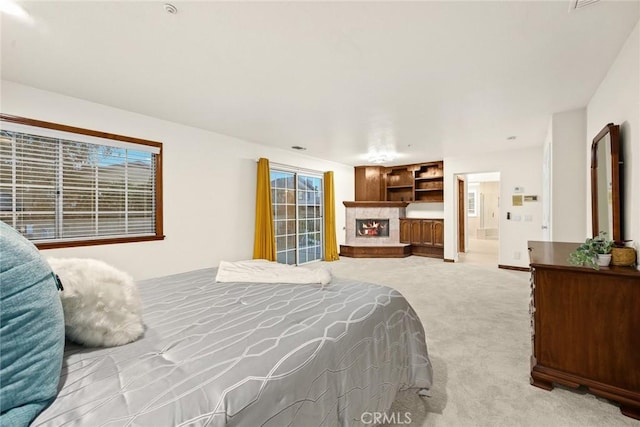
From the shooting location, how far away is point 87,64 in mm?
2332

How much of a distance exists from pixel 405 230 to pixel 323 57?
5956 millimetres

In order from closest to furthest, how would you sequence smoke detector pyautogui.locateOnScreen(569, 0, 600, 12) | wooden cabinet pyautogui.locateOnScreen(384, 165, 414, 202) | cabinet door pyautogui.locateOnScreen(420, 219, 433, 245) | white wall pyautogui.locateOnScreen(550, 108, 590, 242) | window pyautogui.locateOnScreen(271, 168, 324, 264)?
smoke detector pyautogui.locateOnScreen(569, 0, 600, 12)
white wall pyautogui.locateOnScreen(550, 108, 590, 242)
window pyautogui.locateOnScreen(271, 168, 324, 264)
cabinet door pyautogui.locateOnScreen(420, 219, 433, 245)
wooden cabinet pyautogui.locateOnScreen(384, 165, 414, 202)

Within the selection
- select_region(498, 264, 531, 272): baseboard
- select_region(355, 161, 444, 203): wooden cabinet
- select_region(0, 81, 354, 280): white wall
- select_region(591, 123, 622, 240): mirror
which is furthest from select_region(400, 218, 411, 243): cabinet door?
select_region(591, 123, 622, 240): mirror

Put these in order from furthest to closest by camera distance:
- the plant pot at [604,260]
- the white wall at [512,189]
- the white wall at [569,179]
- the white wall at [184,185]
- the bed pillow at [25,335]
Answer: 1. the white wall at [512,189]
2. the white wall at [569,179]
3. the white wall at [184,185]
4. the plant pot at [604,260]
5. the bed pillow at [25,335]

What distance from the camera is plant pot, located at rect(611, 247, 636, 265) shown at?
1.81 meters

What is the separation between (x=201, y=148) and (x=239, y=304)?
3313mm

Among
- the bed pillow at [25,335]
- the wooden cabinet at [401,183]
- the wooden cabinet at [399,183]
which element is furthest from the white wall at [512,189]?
the bed pillow at [25,335]

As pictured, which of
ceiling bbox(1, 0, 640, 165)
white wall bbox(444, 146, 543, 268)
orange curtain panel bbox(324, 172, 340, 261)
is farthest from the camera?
orange curtain panel bbox(324, 172, 340, 261)

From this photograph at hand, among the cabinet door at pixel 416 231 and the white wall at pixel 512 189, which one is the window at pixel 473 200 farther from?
the white wall at pixel 512 189

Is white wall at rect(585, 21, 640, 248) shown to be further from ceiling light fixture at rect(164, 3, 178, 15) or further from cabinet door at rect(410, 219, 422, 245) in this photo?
cabinet door at rect(410, 219, 422, 245)

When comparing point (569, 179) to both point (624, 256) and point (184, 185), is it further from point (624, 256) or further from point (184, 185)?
point (184, 185)

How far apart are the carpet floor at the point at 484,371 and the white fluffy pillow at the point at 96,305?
1.53 m

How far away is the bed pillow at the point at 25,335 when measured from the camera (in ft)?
2.20

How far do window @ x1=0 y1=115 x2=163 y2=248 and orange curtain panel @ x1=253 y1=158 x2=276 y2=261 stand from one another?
1.59m
